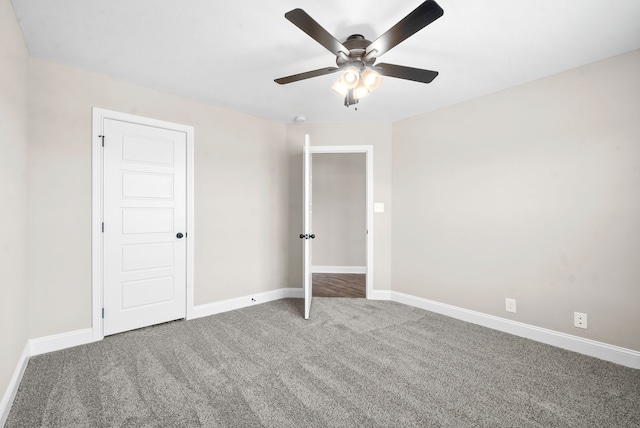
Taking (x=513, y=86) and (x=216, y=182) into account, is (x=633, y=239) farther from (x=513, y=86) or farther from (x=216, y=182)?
(x=216, y=182)

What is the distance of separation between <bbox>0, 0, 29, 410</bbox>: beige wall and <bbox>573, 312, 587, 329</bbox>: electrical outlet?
4.14 meters

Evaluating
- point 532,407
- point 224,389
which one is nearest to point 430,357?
point 532,407

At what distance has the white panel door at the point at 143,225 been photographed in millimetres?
2758

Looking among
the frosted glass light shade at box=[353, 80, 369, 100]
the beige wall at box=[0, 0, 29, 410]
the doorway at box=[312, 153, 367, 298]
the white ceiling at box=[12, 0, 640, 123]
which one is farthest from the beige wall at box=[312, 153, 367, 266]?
the beige wall at box=[0, 0, 29, 410]

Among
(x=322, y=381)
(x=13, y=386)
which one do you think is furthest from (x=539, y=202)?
(x=13, y=386)

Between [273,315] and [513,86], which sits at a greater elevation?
[513,86]

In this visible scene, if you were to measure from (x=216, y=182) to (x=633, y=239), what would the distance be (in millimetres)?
3939

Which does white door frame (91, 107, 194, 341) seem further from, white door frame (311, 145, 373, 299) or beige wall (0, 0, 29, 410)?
white door frame (311, 145, 373, 299)

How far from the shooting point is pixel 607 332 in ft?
7.75

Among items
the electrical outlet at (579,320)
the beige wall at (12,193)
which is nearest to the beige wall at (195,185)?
the beige wall at (12,193)

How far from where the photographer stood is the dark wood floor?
14.3ft

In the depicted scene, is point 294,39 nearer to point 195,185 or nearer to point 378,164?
point 195,185

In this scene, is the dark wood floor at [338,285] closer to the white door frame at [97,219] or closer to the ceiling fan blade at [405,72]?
the white door frame at [97,219]

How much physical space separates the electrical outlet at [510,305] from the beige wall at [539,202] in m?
0.05
